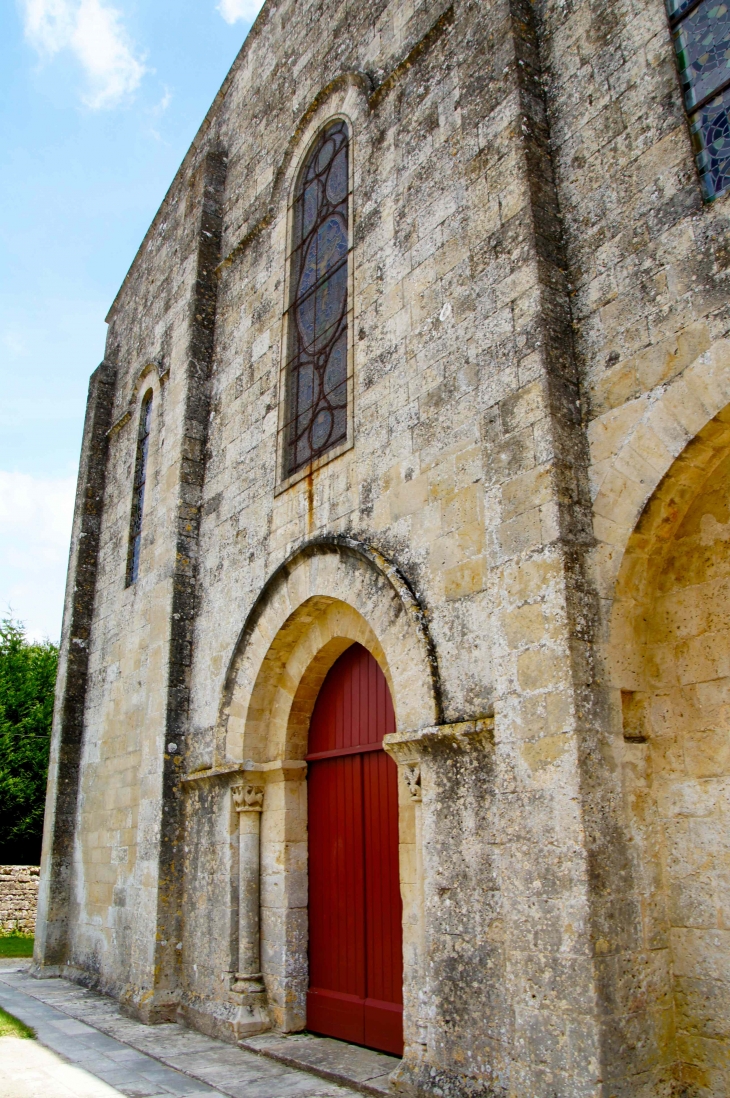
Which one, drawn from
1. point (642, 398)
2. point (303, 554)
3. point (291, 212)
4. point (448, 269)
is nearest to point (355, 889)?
point (303, 554)

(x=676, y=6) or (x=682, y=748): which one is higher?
(x=676, y=6)

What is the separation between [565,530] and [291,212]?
477 centimetres

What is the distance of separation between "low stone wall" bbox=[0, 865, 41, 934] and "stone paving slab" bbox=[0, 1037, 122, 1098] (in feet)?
25.9

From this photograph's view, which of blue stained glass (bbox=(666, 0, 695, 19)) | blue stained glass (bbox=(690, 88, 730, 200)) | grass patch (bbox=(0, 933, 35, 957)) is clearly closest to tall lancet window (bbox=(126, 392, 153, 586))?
grass patch (bbox=(0, 933, 35, 957))

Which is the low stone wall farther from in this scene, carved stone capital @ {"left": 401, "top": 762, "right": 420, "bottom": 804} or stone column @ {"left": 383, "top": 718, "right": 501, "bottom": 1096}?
carved stone capital @ {"left": 401, "top": 762, "right": 420, "bottom": 804}

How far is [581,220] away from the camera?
4.14m

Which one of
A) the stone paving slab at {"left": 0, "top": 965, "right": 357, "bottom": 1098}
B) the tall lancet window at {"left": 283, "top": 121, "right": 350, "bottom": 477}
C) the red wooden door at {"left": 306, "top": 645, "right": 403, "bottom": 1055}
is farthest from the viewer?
the tall lancet window at {"left": 283, "top": 121, "right": 350, "bottom": 477}

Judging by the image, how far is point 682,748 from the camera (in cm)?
350

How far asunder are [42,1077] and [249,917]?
1.55m

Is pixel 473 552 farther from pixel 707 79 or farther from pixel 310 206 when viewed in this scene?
pixel 310 206

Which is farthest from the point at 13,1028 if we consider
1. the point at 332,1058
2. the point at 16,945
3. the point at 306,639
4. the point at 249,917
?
the point at 16,945

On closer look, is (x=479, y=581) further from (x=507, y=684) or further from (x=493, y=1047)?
(x=493, y=1047)

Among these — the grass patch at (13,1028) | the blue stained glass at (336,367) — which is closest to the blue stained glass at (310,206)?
the blue stained glass at (336,367)

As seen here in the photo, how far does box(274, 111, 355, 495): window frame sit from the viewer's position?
5.69 m
